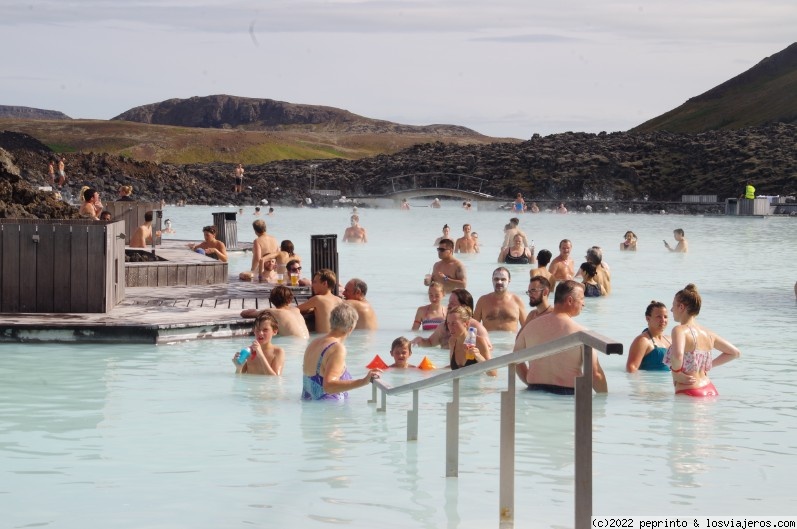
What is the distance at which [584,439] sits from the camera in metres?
4.23

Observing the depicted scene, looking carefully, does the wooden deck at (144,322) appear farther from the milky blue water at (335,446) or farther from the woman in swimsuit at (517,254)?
the woman in swimsuit at (517,254)

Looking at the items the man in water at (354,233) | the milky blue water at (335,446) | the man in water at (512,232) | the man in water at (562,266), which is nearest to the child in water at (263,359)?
the milky blue water at (335,446)

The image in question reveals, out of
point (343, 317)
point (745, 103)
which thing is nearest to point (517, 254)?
point (343, 317)

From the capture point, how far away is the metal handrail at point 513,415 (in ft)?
13.6

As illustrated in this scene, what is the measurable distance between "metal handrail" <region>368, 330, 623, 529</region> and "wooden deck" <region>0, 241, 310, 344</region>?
5.63 metres

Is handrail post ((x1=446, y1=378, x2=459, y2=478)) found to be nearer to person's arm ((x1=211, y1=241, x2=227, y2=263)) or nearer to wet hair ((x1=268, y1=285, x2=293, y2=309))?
wet hair ((x1=268, y1=285, x2=293, y2=309))

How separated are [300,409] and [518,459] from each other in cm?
229

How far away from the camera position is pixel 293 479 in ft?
24.3

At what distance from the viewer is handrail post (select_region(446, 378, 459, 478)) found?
627cm

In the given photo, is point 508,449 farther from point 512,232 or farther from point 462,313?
point 512,232

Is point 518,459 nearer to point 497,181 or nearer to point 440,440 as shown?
point 440,440

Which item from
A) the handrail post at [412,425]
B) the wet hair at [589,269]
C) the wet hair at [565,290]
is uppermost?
the wet hair at [565,290]

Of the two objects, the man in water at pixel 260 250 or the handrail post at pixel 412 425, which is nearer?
the handrail post at pixel 412 425

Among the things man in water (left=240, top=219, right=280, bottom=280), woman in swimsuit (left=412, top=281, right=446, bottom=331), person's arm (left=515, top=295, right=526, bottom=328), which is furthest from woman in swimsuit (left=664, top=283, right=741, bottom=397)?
man in water (left=240, top=219, right=280, bottom=280)
